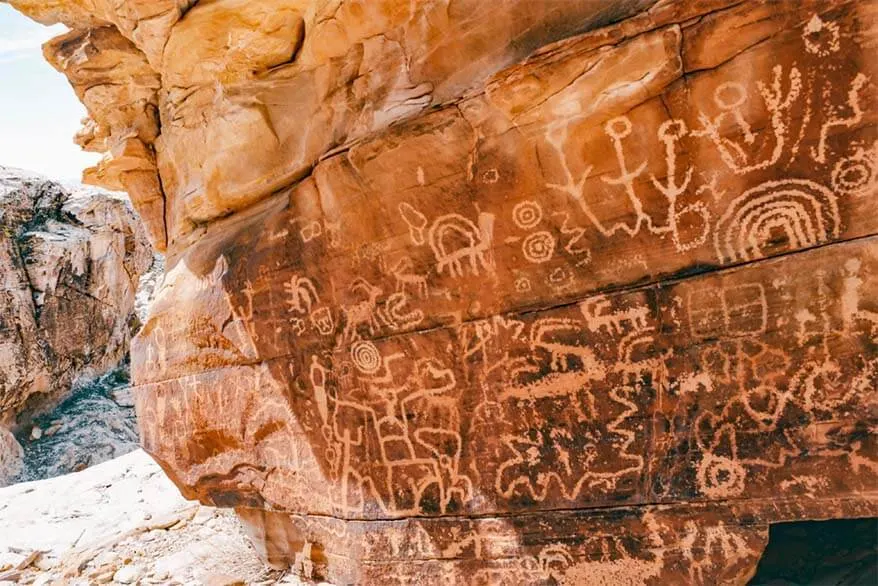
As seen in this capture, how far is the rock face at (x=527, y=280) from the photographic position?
201cm

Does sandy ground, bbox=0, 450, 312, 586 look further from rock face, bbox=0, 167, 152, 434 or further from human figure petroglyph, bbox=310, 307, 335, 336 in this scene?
rock face, bbox=0, 167, 152, 434

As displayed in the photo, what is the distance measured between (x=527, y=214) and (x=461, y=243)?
0.36m

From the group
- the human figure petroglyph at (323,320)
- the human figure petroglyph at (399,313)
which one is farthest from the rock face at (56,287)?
the human figure petroglyph at (399,313)

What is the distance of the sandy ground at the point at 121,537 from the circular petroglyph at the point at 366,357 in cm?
156

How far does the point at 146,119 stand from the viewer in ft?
13.8

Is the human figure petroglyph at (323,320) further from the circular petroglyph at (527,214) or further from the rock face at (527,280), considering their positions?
the circular petroglyph at (527,214)

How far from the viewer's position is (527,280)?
98.7 inches

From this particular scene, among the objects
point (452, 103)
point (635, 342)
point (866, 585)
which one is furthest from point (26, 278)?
point (866, 585)

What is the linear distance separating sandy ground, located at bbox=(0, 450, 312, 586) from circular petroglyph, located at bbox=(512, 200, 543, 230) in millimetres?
2684

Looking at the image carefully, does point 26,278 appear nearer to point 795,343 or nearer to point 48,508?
point 48,508

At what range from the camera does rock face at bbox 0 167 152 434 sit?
443 inches

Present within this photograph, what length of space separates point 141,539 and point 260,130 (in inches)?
135

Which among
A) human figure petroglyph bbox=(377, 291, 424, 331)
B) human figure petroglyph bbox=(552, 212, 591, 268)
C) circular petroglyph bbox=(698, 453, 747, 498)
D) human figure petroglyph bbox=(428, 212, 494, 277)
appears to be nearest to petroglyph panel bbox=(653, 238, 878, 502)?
circular petroglyph bbox=(698, 453, 747, 498)

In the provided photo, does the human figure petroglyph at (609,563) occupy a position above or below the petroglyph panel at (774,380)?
below
